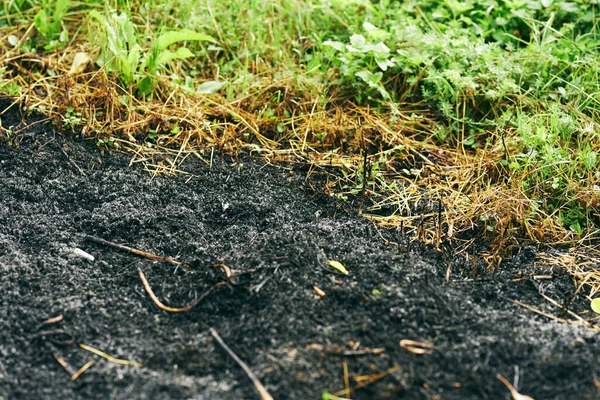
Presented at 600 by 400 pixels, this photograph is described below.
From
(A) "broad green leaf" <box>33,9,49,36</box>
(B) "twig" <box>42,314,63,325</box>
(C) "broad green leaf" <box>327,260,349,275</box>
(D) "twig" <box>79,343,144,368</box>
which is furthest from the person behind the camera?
(A) "broad green leaf" <box>33,9,49,36</box>

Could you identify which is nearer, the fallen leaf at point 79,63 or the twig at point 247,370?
the twig at point 247,370

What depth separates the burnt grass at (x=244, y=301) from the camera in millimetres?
1866

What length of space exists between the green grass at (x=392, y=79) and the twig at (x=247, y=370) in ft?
3.19

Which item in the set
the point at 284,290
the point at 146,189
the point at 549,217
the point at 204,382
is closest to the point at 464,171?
the point at 549,217

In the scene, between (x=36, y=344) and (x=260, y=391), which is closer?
(x=260, y=391)

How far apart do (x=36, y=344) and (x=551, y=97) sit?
2523mm

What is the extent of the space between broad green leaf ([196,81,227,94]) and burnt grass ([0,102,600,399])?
63 cm

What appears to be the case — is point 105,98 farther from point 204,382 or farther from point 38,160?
point 204,382

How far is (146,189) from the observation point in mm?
2715

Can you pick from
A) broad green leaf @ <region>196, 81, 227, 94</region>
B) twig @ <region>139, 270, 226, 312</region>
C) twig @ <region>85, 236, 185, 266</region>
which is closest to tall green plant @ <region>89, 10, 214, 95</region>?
broad green leaf @ <region>196, 81, 227, 94</region>

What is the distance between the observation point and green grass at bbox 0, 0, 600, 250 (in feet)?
9.07

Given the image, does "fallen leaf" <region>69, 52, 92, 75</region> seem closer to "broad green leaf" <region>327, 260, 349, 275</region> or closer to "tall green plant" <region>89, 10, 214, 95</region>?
"tall green plant" <region>89, 10, 214, 95</region>

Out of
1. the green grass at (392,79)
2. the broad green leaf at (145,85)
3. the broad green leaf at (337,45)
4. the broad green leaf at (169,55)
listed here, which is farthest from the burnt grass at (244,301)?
the broad green leaf at (337,45)

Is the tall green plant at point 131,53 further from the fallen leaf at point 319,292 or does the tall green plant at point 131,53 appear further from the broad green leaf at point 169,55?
the fallen leaf at point 319,292
